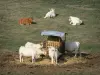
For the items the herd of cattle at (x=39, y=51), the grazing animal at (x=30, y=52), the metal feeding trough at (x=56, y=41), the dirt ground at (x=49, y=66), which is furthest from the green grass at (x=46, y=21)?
the grazing animal at (x=30, y=52)

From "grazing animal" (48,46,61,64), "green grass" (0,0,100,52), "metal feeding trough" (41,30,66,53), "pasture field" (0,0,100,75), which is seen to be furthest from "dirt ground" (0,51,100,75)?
"green grass" (0,0,100,52)

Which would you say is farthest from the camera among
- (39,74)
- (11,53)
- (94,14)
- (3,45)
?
(94,14)

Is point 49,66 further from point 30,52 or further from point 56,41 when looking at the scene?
point 56,41

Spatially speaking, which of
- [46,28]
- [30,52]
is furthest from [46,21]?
[30,52]

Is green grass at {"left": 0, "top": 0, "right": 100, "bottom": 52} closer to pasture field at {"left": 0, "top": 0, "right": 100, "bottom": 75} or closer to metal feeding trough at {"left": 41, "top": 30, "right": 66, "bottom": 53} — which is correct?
pasture field at {"left": 0, "top": 0, "right": 100, "bottom": 75}

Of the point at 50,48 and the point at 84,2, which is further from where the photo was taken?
the point at 84,2

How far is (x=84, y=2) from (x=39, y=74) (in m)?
27.9

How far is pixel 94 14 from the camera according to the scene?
38.3 metres

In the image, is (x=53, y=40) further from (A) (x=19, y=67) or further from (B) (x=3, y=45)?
(B) (x=3, y=45)

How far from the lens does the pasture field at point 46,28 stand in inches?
792

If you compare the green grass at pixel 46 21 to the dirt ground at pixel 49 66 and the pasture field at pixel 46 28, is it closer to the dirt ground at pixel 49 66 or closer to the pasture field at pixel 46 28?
the pasture field at pixel 46 28

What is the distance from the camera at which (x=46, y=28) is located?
32375mm

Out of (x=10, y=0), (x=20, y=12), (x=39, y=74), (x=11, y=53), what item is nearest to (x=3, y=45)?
(x=11, y=53)

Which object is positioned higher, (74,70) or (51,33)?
(51,33)
